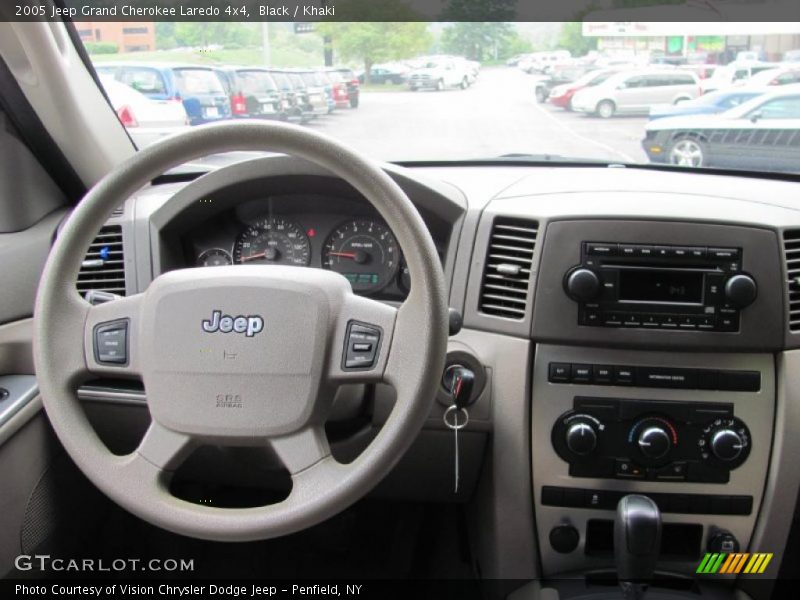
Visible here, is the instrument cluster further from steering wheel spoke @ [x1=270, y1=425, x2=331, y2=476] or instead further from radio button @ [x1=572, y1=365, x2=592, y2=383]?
steering wheel spoke @ [x1=270, y1=425, x2=331, y2=476]

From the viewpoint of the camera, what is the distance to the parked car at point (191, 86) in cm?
238

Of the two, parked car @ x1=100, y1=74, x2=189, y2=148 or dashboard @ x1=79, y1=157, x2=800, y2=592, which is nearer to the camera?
dashboard @ x1=79, y1=157, x2=800, y2=592

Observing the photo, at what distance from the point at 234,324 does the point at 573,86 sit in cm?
138

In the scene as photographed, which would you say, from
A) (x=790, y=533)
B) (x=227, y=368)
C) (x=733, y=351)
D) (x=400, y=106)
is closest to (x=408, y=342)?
(x=227, y=368)

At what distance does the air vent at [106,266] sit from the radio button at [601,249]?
4.30 ft

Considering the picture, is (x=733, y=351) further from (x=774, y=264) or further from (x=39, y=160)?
(x=39, y=160)

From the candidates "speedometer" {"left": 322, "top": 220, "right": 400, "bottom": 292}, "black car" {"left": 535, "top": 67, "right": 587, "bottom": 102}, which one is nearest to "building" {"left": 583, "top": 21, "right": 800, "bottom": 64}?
"black car" {"left": 535, "top": 67, "right": 587, "bottom": 102}

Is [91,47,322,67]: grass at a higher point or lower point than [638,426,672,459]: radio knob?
higher

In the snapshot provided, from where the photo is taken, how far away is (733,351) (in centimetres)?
206

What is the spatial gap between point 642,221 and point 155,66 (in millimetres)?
1523

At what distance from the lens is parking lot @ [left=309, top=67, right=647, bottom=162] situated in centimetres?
242

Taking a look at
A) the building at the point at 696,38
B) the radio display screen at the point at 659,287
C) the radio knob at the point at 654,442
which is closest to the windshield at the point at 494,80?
the building at the point at 696,38

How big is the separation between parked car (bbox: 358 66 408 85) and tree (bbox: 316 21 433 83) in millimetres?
34

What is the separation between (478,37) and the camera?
226 centimetres
